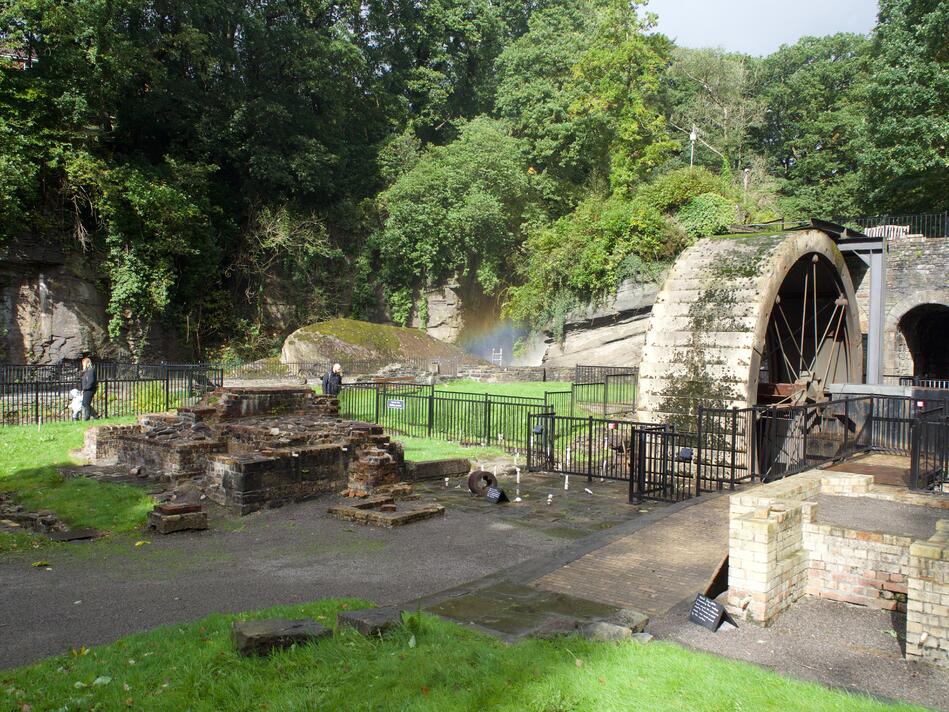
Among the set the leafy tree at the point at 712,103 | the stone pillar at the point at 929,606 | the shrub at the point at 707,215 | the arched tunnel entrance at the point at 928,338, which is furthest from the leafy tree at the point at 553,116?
the stone pillar at the point at 929,606

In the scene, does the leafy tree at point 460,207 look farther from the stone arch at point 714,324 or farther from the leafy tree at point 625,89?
the stone arch at point 714,324

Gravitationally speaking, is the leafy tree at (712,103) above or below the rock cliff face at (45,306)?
above

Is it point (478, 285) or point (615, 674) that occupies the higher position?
point (478, 285)

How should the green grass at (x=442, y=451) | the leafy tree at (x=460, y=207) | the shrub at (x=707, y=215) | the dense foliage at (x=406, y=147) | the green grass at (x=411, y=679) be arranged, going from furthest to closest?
the leafy tree at (x=460, y=207)
the shrub at (x=707, y=215)
the dense foliage at (x=406, y=147)
the green grass at (x=442, y=451)
the green grass at (x=411, y=679)

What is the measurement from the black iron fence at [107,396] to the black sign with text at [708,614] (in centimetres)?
1517

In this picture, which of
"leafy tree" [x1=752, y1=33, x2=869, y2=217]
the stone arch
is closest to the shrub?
"leafy tree" [x1=752, y1=33, x2=869, y2=217]

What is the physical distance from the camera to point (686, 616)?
532 cm

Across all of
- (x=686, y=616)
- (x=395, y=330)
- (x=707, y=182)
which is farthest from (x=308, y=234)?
(x=686, y=616)

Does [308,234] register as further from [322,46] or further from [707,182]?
[707,182]

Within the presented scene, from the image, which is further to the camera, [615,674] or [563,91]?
[563,91]

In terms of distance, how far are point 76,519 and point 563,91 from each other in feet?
104

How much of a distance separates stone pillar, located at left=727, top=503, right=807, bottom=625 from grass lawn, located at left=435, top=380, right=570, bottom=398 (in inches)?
589

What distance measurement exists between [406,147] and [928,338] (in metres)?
26.7

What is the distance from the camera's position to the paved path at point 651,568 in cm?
573
